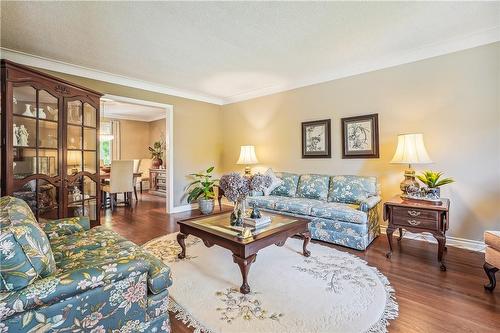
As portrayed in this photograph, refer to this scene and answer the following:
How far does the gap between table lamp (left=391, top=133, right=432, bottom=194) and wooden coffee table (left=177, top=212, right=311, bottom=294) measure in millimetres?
1428

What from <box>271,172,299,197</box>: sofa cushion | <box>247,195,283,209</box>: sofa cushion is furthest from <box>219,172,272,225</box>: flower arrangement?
<box>271,172,299,197</box>: sofa cushion

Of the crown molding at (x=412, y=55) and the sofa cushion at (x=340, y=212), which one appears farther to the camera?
the sofa cushion at (x=340, y=212)

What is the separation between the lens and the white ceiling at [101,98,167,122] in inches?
260

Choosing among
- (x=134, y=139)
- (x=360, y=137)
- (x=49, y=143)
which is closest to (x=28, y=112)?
(x=49, y=143)

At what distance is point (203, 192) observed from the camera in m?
4.92

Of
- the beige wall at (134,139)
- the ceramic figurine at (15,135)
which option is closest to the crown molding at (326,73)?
the ceramic figurine at (15,135)

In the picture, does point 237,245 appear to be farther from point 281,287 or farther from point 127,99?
point 127,99

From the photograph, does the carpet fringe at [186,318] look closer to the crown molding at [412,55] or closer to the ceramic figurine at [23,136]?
the ceramic figurine at [23,136]

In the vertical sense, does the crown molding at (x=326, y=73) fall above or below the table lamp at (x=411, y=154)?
above

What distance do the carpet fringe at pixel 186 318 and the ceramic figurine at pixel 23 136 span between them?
2398 mm

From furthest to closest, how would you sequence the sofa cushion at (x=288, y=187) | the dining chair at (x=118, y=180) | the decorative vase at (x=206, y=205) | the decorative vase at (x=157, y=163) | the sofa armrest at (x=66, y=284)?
1. the decorative vase at (x=157, y=163)
2. the dining chair at (x=118, y=180)
3. the decorative vase at (x=206, y=205)
4. the sofa cushion at (x=288, y=187)
5. the sofa armrest at (x=66, y=284)

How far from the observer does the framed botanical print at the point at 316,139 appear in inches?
163

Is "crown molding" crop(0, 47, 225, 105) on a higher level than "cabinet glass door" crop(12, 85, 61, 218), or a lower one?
higher

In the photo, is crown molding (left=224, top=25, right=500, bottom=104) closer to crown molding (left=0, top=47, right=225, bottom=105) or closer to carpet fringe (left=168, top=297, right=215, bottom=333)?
crown molding (left=0, top=47, right=225, bottom=105)
